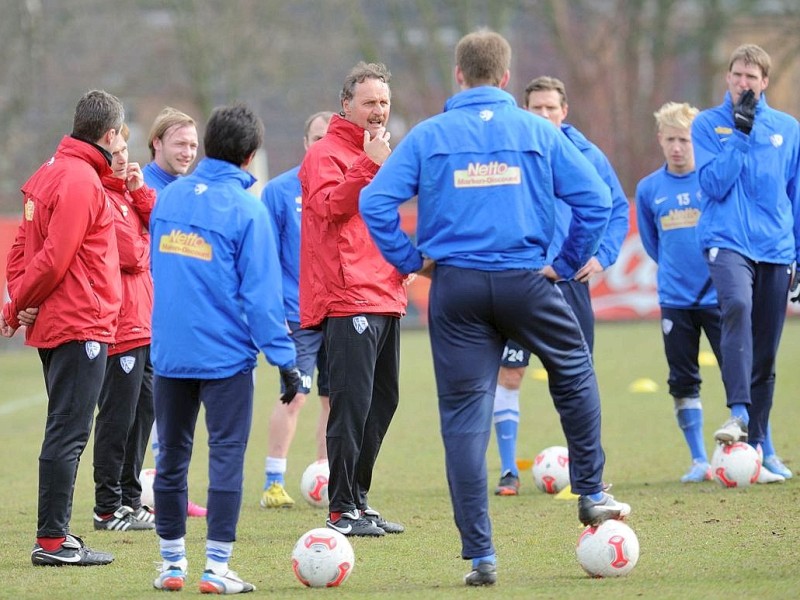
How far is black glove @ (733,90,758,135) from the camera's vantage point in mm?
8281

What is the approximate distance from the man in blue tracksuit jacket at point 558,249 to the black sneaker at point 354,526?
1579 mm

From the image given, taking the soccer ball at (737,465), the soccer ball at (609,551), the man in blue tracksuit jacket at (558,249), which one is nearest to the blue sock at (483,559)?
the soccer ball at (609,551)

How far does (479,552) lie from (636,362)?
12239 mm

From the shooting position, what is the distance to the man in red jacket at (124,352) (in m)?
7.64

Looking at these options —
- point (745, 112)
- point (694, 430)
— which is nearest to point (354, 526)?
point (694, 430)

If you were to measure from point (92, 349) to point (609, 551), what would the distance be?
2580 mm

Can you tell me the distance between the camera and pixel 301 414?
14.1 meters

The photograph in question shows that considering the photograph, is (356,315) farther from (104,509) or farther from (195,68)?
(195,68)

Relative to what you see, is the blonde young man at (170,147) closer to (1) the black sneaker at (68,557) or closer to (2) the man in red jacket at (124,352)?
(2) the man in red jacket at (124,352)

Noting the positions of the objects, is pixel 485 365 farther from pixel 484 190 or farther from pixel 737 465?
pixel 737 465

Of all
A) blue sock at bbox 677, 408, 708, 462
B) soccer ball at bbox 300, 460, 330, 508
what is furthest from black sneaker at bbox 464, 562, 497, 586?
blue sock at bbox 677, 408, 708, 462

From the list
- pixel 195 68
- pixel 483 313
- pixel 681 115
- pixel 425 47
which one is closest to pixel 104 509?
pixel 483 313

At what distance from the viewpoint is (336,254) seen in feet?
23.1

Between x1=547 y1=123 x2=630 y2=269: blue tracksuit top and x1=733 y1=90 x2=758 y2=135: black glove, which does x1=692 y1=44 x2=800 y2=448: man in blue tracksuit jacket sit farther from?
x1=547 y1=123 x2=630 y2=269: blue tracksuit top
